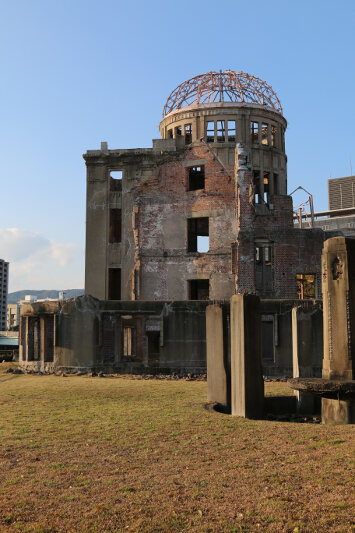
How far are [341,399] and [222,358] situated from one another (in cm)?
281

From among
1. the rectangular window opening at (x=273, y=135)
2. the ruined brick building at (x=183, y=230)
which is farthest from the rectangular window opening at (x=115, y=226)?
the rectangular window opening at (x=273, y=135)

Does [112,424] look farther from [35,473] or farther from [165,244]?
[165,244]

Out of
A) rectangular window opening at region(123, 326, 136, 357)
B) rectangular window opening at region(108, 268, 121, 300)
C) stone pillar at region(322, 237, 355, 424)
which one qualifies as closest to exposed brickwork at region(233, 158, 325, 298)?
rectangular window opening at region(123, 326, 136, 357)

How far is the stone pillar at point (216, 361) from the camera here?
35.9 feet

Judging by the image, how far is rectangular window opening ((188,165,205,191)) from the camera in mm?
31856

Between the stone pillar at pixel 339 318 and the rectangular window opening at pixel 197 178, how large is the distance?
22.8m

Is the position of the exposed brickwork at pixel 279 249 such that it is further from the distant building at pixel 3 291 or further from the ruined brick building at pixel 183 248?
the distant building at pixel 3 291

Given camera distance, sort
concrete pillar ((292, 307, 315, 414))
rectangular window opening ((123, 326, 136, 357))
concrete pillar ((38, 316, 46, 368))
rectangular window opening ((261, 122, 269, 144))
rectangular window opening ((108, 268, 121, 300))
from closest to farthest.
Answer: concrete pillar ((292, 307, 315, 414)) → concrete pillar ((38, 316, 46, 368)) → rectangular window opening ((123, 326, 136, 357)) → rectangular window opening ((108, 268, 121, 300)) → rectangular window opening ((261, 122, 269, 144))

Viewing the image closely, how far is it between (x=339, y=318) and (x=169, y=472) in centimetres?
476

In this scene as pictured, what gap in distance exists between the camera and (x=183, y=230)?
28.8 metres

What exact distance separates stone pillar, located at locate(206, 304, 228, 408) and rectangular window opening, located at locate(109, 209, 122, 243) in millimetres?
19178

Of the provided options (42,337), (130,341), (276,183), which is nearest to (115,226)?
(130,341)

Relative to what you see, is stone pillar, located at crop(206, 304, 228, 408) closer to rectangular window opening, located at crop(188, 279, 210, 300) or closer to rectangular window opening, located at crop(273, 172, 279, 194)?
rectangular window opening, located at crop(188, 279, 210, 300)

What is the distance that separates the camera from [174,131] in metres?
37.6
